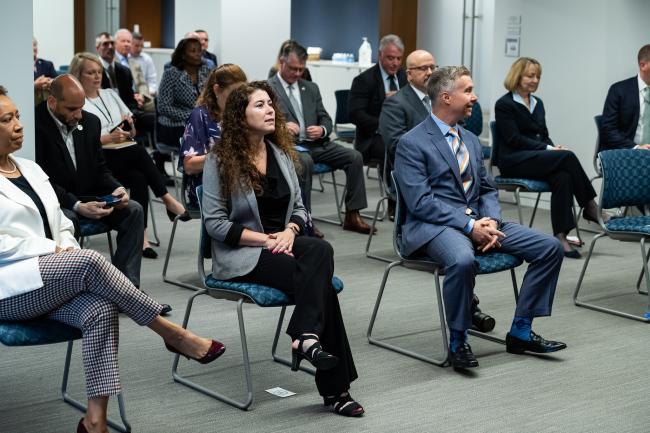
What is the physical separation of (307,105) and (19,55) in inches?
133

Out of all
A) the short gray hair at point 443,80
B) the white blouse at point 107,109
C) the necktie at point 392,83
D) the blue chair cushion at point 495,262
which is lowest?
the blue chair cushion at point 495,262

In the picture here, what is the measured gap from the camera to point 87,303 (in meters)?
3.59

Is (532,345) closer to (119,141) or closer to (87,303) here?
(87,303)

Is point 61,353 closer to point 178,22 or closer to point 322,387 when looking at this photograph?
point 322,387

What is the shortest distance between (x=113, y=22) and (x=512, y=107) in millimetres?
9095

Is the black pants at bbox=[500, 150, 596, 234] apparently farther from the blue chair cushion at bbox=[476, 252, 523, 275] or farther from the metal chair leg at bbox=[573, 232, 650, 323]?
the blue chair cushion at bbox=[476, 252, 523, 275]

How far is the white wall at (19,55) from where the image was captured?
450 cm

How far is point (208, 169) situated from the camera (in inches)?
171

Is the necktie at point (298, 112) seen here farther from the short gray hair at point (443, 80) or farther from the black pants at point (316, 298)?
the black pants at point (316, 298)

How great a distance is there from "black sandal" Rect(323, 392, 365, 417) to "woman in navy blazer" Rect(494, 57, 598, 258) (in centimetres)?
349

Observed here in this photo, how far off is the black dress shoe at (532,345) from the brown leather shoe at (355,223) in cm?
304

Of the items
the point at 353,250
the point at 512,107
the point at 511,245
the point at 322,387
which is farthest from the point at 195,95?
the point at 322,387

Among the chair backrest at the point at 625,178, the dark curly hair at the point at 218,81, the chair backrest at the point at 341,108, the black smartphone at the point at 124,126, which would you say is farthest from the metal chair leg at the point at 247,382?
the chair backrest at the point at 341,108

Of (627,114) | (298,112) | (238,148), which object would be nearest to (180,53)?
(298,112)
